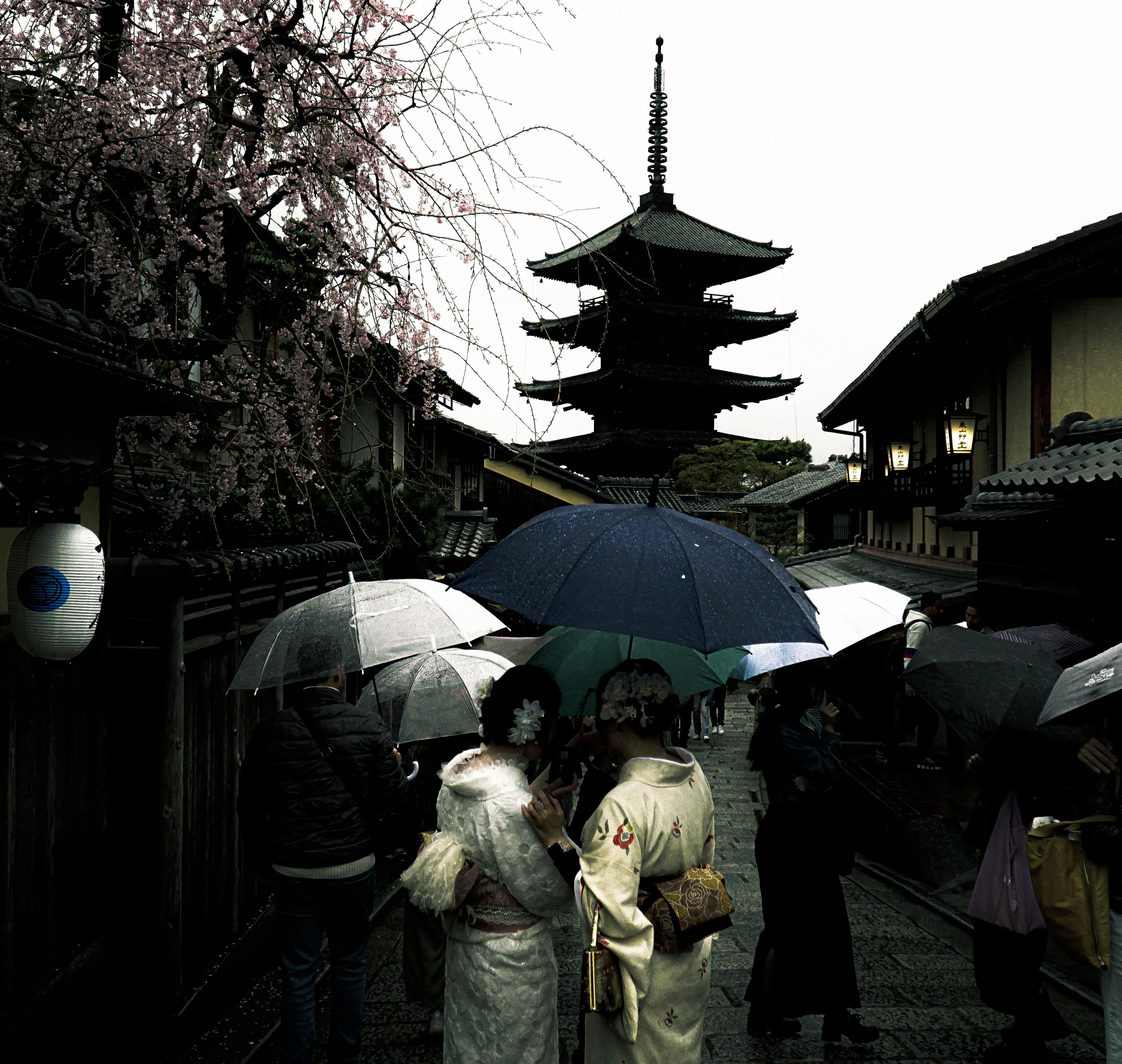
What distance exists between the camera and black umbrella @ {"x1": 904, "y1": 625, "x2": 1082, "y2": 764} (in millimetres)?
4133

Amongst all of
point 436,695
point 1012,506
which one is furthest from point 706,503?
point 436,695

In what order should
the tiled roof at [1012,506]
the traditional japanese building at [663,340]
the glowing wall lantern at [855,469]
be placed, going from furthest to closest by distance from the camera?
the traditional japanese building at [663,340], the glowing wall lantern at [855,469], the tiled roof at [1012,506]

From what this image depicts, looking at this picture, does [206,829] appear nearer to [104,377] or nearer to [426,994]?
[426,994]

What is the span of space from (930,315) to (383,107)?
953 centimetres

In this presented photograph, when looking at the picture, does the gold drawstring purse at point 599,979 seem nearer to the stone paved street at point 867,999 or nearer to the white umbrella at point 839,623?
the white umbrella at point 839,623

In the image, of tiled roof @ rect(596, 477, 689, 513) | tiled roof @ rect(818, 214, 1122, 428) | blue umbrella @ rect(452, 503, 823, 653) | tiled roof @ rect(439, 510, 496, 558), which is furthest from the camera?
tiled roof @ rect(596, 477, 689, 513)

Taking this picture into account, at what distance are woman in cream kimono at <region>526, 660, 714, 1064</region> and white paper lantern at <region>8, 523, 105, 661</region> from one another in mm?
1992

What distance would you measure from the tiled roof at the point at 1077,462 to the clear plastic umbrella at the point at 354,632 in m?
4.38

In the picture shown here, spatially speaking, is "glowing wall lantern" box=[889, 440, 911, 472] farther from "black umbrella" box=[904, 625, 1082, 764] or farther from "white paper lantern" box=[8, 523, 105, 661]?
"white paper lantern" box=[8, 523, 105, 661]

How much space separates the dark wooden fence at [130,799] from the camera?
12.1 ft

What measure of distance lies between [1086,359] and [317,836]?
36.5 feet

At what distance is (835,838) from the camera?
4332mm

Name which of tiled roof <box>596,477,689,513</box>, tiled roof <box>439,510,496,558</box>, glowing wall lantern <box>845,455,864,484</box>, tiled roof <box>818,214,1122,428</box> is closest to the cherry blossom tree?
tiled roof <box>818,214,1122,428</box>

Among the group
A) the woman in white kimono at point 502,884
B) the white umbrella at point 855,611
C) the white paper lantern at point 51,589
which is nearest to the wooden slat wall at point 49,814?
the white paper lantern at point 51,589
